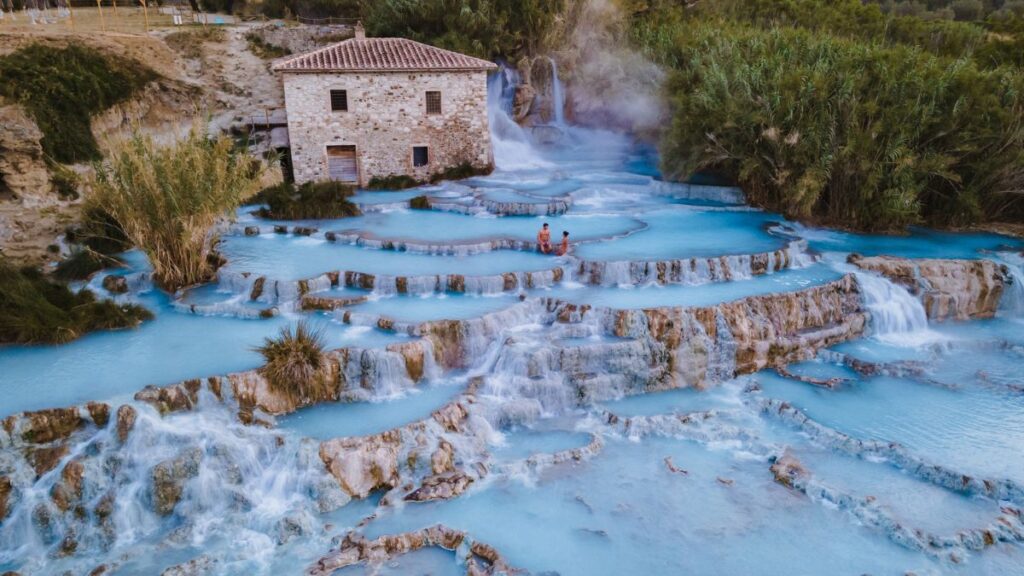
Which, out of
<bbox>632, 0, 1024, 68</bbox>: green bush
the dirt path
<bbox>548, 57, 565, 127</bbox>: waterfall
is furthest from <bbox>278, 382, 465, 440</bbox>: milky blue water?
<bbox>548, 57, 565, 127</bbox>: waterfall

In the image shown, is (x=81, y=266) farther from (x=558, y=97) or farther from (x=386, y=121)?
(x=558, y=97)

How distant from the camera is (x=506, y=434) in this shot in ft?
38.6

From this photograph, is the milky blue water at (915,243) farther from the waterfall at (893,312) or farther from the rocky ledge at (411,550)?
the rocky ledge at (411,550)

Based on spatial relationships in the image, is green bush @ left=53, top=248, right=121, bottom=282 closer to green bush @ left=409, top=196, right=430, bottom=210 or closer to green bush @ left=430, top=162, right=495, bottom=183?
green bush @ left=409, top=196, right=430, bottom=210

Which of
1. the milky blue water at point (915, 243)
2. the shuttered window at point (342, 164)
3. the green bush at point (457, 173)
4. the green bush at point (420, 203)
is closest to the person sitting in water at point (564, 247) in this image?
the green bush at point (420, 203)

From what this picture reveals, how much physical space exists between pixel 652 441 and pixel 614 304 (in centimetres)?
368

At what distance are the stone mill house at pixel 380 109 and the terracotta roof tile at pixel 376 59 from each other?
0.03 m

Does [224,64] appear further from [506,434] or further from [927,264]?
[927,264]

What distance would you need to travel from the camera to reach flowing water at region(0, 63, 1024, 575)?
30.4 ft

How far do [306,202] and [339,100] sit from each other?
4453mm

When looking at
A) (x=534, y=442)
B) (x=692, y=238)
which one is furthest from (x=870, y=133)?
(x=534, y=442)

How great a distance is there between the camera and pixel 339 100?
22938mm

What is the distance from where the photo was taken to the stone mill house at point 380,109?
887 inches

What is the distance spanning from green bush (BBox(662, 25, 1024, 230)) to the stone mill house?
25.4 ft
